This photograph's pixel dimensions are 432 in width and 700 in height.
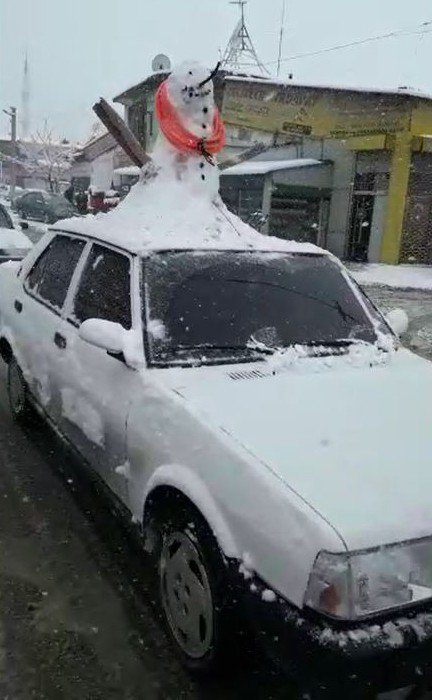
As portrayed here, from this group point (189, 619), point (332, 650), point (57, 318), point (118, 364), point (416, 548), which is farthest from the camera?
point (57, 318)

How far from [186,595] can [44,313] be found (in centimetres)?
220

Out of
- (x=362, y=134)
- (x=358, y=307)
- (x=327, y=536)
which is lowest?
(x=327, y=536)

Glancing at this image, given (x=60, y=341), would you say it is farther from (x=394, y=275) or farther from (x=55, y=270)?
(x=394, y=275)

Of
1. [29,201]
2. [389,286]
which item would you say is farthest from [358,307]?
[29,201]

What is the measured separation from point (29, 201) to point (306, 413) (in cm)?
3024

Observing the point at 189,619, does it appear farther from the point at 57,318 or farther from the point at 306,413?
the point at 57,318

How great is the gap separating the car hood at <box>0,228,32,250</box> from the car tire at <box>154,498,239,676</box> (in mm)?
7697

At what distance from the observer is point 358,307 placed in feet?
11.5

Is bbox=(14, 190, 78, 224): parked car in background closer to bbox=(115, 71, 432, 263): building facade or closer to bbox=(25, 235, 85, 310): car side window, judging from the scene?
bbox=(115, 71, 432, 263): building facade

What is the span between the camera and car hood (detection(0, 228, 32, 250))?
9352mm

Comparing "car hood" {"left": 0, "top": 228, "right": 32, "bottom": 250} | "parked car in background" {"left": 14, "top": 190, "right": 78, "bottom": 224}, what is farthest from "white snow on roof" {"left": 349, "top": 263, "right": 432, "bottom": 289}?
"parked car in background" {"left": 14, "top": 190, "right": 78, "bottom": 224}

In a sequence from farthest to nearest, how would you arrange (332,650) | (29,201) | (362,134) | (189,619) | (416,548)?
(29,201)
(362,134)
(189,619)
(416,548)
(332,650)

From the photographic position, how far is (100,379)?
3.07m

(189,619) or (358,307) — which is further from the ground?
(358,307)
